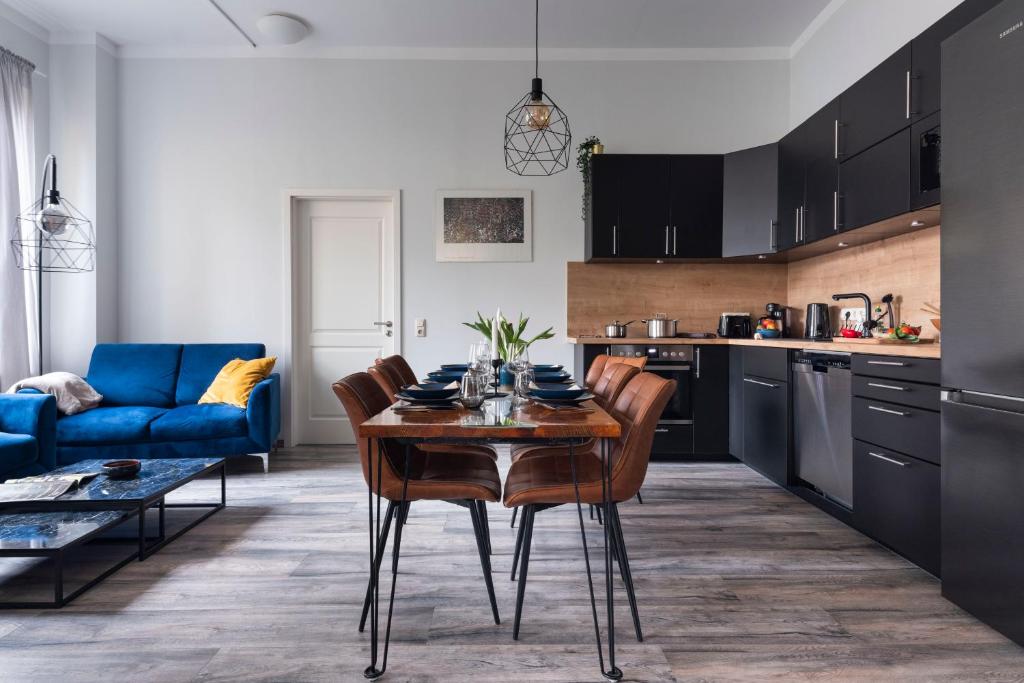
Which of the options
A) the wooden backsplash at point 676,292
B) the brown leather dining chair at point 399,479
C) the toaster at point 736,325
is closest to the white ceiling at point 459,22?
the wooden backsplash at point 676,292

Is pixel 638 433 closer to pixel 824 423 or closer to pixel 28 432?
pixel 824 423

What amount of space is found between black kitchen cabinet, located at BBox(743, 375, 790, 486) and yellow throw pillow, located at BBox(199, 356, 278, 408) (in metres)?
3.42

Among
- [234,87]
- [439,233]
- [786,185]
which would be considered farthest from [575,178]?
[234,87]

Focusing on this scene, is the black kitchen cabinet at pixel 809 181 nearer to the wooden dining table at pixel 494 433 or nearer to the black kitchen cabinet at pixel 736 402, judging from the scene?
the black kitchen cabinet at pixel 736 402

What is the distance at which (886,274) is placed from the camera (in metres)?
3.49

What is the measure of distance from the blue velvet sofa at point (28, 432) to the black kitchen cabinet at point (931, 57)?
4.61 metres

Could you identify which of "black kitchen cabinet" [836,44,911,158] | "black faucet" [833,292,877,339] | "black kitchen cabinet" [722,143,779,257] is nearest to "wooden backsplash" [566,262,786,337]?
"black kitchen cabinet" [722,143,779,257]

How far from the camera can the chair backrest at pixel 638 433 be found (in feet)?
6.05

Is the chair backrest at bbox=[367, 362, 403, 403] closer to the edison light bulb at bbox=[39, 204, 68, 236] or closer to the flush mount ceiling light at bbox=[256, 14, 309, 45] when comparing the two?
the edison light bulb at bbox=[39, 204, 68, 236]

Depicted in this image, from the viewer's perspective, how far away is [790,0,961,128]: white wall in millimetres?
3289

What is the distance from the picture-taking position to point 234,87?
4816 mm

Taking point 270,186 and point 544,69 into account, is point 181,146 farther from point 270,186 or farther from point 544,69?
point 544,69

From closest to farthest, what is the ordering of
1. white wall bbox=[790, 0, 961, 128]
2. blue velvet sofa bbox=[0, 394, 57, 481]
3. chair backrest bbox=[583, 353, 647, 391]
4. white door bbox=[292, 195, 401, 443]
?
blue velvet sofa bbox=[0, 394, 57, 481] < chair backrest bbox=[583, 353, 647, 391] < white wall bbox=[790, 0, 961, 128] < white door bbox=[292, 195, 401, 443]

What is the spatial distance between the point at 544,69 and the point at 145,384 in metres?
3.93
